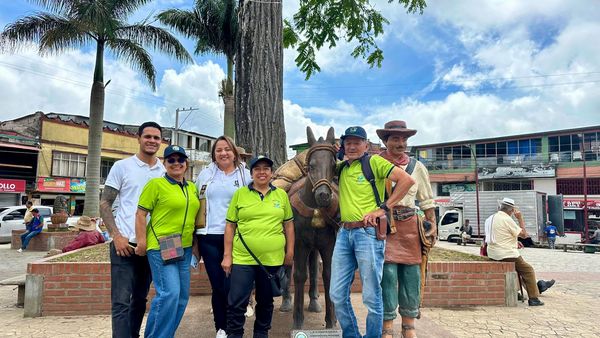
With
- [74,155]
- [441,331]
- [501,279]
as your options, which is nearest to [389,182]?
[441,331]

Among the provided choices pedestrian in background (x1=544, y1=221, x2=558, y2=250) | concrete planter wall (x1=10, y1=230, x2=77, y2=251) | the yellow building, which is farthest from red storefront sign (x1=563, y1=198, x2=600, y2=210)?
the yellow building

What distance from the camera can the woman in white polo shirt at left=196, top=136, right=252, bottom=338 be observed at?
147 inches

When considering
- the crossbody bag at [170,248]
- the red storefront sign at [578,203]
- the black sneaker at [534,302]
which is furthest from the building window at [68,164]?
the red storefront sign at [578,203]

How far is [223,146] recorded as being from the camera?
12.9ft

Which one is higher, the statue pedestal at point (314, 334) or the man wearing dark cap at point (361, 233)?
the man wearing dark cap at point (361, 233)

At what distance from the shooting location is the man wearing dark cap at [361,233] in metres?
3.45

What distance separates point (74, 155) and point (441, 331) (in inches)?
1359

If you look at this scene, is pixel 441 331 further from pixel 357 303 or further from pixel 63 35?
pixel 63 35

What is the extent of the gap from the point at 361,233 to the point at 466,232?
72.6 feet

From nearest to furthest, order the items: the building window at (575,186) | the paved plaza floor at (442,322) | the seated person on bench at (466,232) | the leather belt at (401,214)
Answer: the leather belt at (401,214)
the paved plaza floor at (442,322)
the seated person on bench at (466,232)
the building window at (575,186)

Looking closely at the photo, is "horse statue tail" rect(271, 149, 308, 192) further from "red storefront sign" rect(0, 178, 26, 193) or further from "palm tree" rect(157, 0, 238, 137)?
"red storefront sign" rect(0, 178, 26, 193)

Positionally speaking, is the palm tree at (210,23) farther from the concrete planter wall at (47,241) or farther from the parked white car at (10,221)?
the parked white car at (10,221)

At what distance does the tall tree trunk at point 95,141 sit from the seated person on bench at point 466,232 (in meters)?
18.0

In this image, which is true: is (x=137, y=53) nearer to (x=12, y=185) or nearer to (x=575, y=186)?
(x=12, y=185)
